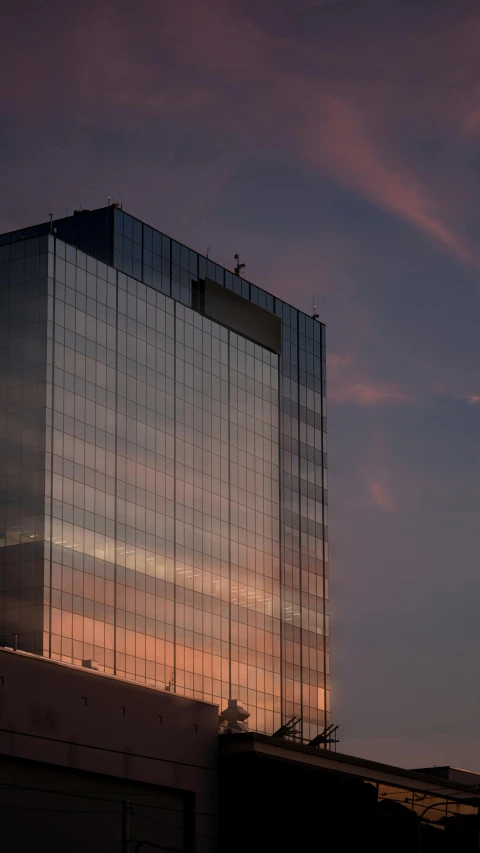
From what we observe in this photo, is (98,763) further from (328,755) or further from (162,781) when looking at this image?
(328,755)

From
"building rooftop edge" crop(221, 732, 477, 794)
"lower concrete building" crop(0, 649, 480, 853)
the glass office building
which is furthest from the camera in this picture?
the glass office building

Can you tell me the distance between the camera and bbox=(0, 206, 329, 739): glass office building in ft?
422

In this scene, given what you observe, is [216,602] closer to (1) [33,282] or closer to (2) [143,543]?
(2) [143,543]

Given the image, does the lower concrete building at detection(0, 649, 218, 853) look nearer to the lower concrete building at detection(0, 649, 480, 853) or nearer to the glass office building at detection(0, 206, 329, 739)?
the lower concrete building at detection(0, 649, 480, 853)

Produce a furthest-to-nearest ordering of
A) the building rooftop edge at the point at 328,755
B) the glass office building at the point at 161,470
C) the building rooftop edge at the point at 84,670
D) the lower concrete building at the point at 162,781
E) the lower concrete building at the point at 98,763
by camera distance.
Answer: the glass office building at the point at 161,470, the building rooftop edge at the point at 328,755, the building rooftop edge at the point at 84,670, the lower concrete building at the point at 162,781, the lower concrete building at the point at 98,763

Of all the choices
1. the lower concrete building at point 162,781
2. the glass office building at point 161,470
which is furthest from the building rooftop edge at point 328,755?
the glass office building at point 161,470

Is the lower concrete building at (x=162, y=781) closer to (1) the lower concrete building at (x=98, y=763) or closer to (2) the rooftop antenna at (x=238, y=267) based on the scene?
(1) the lower concrete building at (x=98, y=763)

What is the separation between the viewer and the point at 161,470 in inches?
5655

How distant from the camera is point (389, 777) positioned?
94.8m

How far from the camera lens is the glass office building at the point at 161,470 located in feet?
422

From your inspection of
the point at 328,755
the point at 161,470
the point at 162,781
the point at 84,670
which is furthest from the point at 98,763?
the point at 161,470

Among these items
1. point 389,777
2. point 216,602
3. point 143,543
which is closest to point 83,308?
point 143,543

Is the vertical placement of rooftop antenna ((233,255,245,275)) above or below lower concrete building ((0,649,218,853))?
above

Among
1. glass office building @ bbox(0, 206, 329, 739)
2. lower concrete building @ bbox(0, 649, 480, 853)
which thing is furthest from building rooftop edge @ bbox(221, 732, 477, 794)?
glass office building @ bbox(0, 206, 329, 739)
